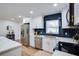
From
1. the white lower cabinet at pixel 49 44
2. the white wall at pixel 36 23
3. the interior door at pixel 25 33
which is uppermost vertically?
the white wall at pixel 36 23

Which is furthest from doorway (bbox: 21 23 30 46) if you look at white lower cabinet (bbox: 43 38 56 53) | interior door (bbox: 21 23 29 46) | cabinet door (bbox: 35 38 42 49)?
white lower cabinet (bbox: 43 38 56 53)

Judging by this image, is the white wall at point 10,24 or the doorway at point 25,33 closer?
the white wall at point 10,24

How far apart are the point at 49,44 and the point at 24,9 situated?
55 cm

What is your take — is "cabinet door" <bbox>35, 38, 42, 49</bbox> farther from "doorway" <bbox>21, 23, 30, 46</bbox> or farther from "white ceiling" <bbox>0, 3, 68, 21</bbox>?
"white ceiling" <bbox>0, 3, 68, 21</bbox>

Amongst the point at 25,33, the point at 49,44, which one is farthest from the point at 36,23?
the point at 49,44

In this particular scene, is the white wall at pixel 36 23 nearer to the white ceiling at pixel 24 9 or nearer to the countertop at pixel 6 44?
the white ceiling at pixel 24 9

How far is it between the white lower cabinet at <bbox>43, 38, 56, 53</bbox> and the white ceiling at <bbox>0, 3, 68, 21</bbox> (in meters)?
0.36

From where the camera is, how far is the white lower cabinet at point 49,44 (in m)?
1.04

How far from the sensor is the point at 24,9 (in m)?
0.99

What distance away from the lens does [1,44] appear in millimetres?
975

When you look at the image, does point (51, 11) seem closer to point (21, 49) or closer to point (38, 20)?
point (38, 20)

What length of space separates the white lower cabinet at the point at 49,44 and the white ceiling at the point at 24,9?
0.36 m

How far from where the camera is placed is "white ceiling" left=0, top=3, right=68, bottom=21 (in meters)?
0.94

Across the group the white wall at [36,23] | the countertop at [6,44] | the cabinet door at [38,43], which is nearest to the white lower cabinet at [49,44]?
the cabinet door at [38,43]
